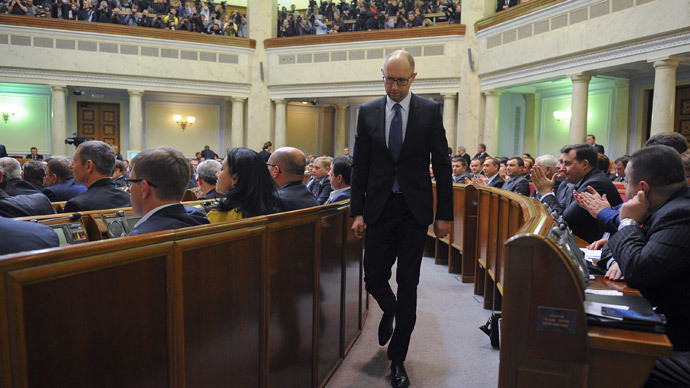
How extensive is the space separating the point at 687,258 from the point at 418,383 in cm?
160

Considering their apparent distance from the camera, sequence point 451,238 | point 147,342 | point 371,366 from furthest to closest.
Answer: point 451,238, point 371,366, point 147,342

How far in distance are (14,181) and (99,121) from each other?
1434cm

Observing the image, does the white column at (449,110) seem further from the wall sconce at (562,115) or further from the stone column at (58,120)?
the stone column at (58,120)

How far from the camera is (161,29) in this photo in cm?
1498

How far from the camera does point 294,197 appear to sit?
10.3 feet

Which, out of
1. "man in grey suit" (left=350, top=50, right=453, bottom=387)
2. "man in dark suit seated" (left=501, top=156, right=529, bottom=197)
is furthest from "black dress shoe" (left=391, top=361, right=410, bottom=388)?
"man in dark suit seated" (left=501, top=156, right=529, bottom=197)

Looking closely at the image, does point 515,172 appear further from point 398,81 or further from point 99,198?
point 99,198

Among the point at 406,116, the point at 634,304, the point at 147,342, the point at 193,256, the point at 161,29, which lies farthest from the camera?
the point at 161,29

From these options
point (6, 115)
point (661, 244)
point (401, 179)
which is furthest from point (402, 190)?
point (6, 115)

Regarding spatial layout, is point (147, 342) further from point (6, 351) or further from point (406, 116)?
point (406, 116)

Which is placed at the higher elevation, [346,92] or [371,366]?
[346,92]

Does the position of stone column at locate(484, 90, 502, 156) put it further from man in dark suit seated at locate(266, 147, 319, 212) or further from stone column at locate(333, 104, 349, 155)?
man in dark suit seated at locate(266, 147, 319, 212)

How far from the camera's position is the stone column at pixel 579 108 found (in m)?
10.8

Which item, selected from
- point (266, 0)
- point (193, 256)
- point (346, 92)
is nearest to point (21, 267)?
point (193, 256)
